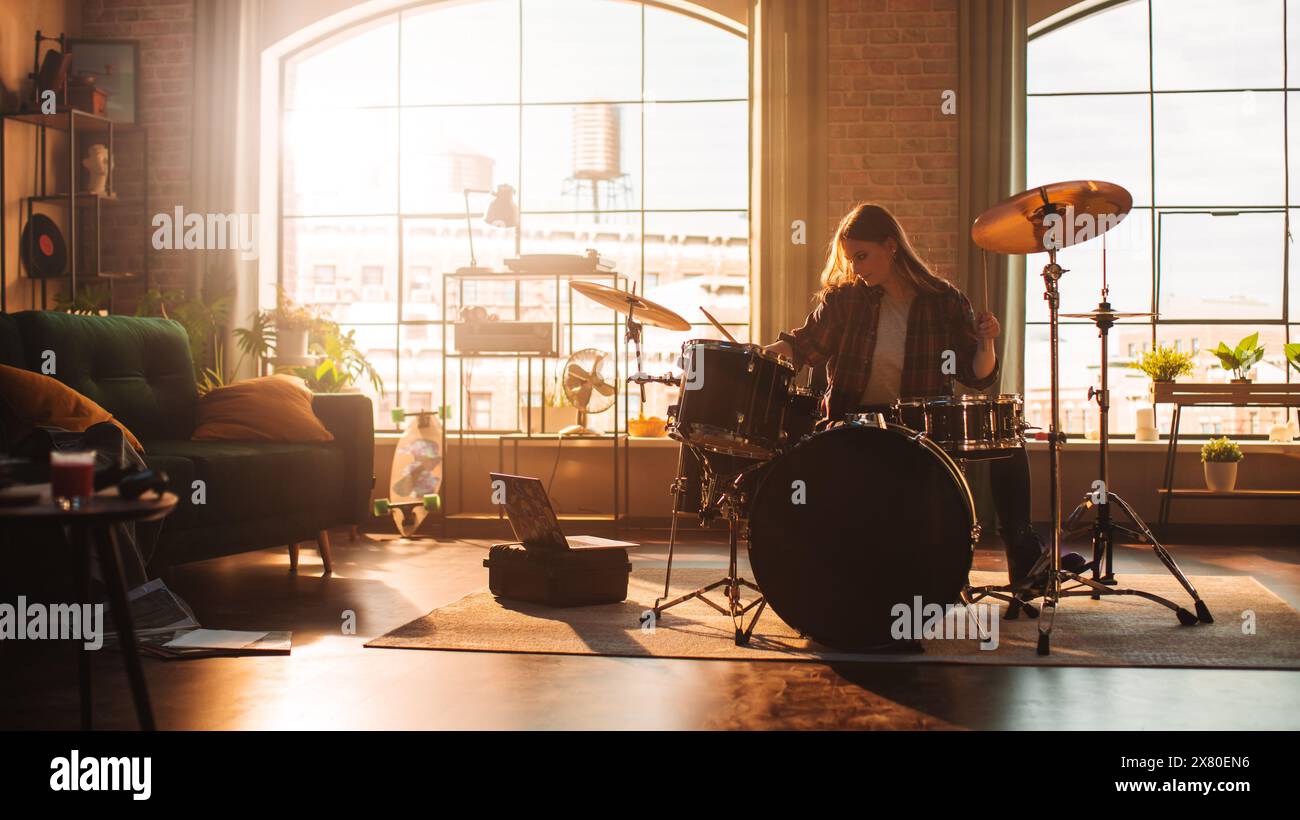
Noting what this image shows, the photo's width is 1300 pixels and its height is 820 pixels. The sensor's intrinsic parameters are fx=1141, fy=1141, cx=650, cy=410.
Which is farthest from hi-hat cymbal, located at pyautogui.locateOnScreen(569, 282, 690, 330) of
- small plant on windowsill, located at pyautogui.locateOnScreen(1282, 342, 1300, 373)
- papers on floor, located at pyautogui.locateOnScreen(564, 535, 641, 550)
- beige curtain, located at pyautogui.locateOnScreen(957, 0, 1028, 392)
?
small plant on windowsill, located at pyautogui.locateOnScreen(1282, 342, 1300, 373)

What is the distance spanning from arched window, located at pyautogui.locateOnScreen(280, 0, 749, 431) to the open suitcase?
2493mm

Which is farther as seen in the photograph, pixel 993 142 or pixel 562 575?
pixel 993 142

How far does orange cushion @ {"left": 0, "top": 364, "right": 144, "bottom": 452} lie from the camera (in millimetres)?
3414

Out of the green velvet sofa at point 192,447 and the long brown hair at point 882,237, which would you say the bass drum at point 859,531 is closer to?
the long brown hair at point 882,237

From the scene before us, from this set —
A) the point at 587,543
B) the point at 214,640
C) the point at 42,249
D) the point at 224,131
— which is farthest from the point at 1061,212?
the point at 42,249

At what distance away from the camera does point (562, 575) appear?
13.0ft

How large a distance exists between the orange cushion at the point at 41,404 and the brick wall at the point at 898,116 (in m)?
3.88

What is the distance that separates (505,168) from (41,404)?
148 inches

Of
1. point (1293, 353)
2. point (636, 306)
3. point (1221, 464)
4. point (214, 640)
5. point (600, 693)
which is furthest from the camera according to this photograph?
point (1221, 464)

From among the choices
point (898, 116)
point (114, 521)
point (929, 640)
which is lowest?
point (929, 640)

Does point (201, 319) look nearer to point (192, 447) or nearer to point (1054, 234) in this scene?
point (192, 447)

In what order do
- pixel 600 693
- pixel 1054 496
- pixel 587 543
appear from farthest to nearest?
pixel 587 543 → pixel 1054 496 → pixel 600 693

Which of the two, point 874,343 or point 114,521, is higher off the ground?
point 874,343
